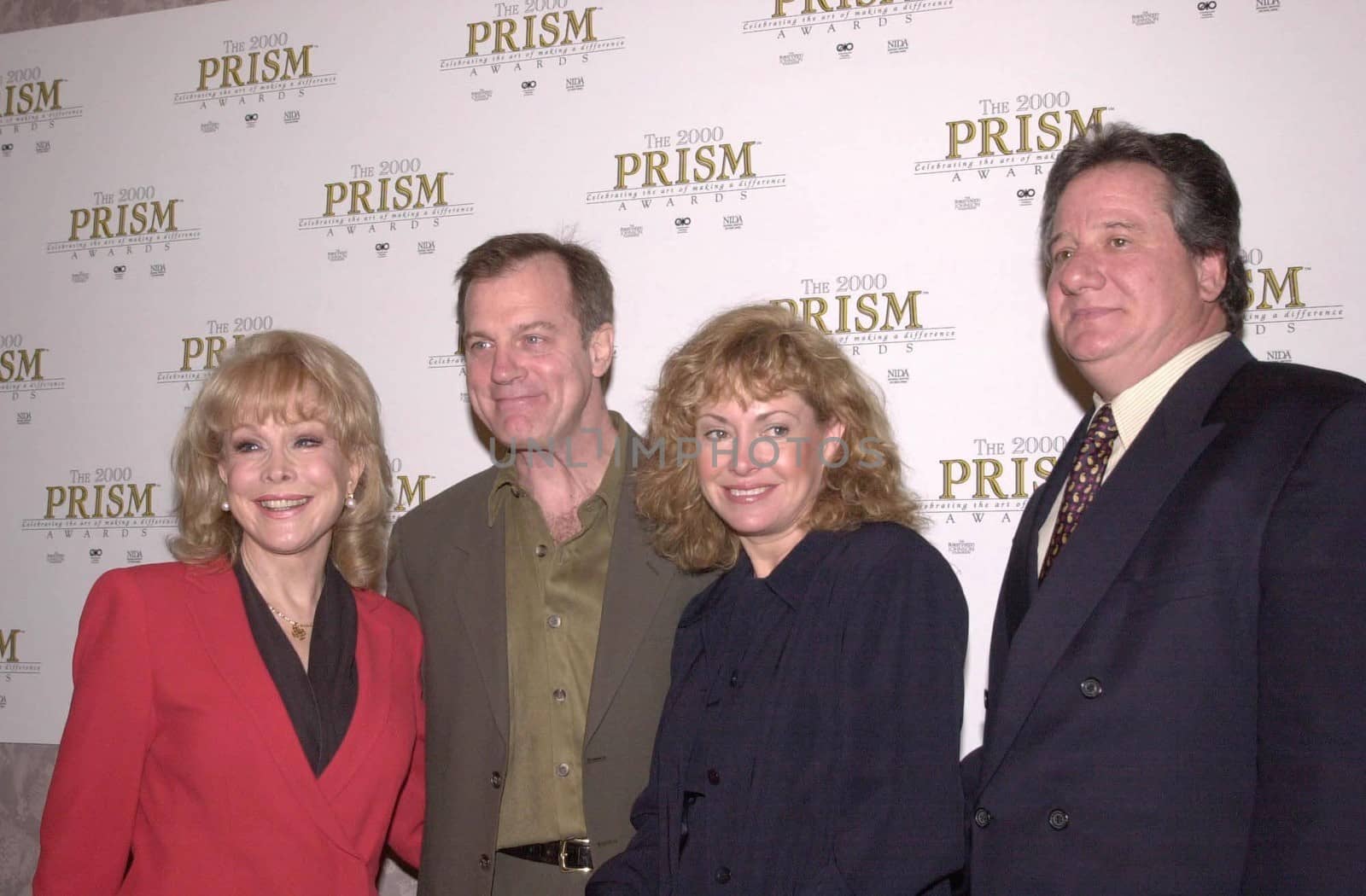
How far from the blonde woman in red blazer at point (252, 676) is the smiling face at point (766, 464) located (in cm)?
78

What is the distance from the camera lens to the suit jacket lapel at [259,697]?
6.34 ft

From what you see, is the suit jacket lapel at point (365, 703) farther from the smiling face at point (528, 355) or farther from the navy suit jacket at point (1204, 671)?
the navy suit jacket at point (1204, 671)

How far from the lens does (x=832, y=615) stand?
1733 millimetres

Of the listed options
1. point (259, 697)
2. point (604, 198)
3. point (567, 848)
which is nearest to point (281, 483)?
point (259, 697)

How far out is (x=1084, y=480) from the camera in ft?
6.16

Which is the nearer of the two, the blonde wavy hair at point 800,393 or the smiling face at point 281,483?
the blonde wavy hair at point 800,393

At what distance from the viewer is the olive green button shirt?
2139 mm

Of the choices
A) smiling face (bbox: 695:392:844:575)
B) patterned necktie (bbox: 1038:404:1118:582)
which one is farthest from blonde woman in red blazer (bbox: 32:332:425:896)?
patterned necktie (bbox: 1038:404:1118:582)

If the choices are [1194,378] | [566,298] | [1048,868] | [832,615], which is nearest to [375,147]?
[566,298]

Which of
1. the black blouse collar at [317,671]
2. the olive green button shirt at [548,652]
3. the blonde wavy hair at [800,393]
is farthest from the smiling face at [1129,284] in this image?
the black blouse collar at [317,671]

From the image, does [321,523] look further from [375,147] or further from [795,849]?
[375,147]

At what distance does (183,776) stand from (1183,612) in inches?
67.0

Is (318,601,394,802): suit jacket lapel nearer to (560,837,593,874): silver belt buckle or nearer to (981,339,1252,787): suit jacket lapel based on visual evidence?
(560,837,593,874): silver belt buckle

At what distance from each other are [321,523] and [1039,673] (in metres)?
1.38
